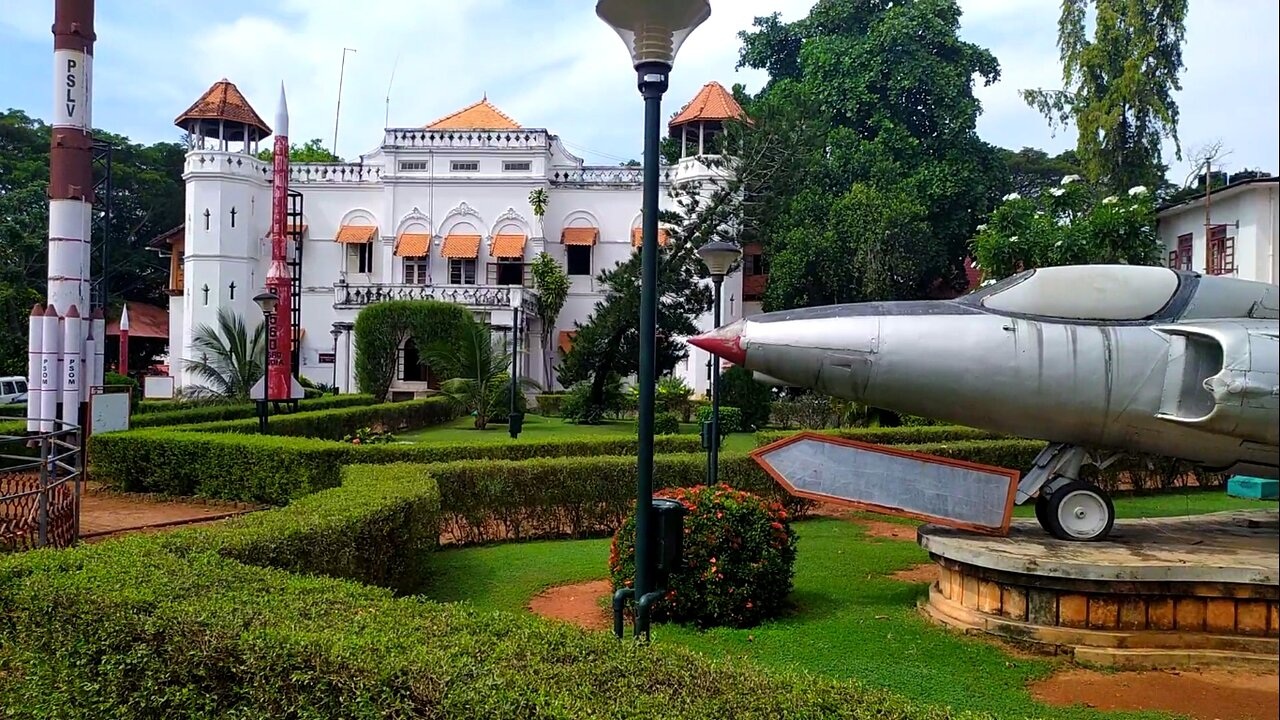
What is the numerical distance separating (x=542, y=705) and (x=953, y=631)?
4047mm

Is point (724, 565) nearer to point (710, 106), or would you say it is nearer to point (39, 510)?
point (39, 510)

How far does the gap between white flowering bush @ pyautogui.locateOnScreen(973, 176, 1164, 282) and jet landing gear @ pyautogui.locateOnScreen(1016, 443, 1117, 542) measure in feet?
30.8

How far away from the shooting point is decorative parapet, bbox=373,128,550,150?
31.5 meters

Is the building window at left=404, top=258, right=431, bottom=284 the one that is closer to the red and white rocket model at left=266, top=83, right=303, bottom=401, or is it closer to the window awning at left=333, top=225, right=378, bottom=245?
the window awning at left=333, top=225, right=378, bottom=245

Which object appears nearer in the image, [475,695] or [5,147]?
[475,695]

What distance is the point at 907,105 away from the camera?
94.9 ft

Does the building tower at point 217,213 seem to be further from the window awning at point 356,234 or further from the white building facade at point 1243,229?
the white building facade at point 1243,229

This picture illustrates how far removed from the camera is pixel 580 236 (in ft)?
A: 104

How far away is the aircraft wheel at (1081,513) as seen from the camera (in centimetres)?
632

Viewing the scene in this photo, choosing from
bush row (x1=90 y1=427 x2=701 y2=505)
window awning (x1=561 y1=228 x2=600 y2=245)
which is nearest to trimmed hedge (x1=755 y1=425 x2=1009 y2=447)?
→ bush row (x1=90 y1=427 x2=701 y2=505)

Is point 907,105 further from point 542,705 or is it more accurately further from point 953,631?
point 542,705

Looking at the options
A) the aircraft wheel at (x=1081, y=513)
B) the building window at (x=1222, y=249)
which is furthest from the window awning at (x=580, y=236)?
the building window at (x=1222, y=249)

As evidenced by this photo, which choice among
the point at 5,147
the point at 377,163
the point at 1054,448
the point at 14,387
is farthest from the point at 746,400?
the point at 5,147

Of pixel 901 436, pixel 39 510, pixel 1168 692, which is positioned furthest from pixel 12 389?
pixel 1168 692
